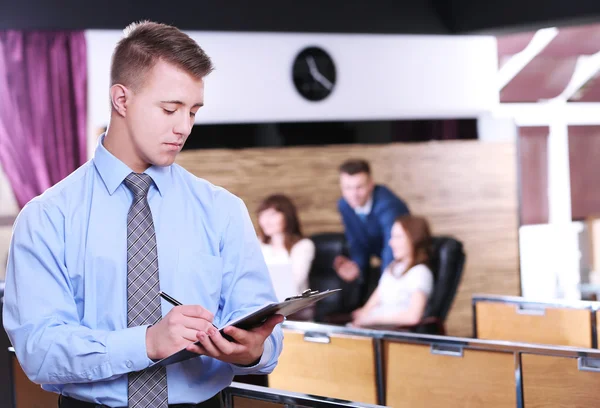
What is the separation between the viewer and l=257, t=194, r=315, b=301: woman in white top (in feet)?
20.3

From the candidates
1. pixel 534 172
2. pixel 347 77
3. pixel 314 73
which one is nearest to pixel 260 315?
pixel 314 73

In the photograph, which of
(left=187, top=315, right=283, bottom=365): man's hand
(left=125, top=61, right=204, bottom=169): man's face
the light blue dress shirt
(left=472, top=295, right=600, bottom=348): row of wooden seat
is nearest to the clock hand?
(left=472, top=295, right=600, bottom=348): row of wooden seat

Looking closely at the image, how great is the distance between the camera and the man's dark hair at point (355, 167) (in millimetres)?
6512

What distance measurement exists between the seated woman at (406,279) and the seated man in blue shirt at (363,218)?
1.16 ft

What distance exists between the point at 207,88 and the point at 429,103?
1916mm

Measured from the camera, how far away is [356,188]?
652 cm

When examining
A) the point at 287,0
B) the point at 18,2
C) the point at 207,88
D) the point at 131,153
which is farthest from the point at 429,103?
the point at 131,153

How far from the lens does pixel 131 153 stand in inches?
70.8

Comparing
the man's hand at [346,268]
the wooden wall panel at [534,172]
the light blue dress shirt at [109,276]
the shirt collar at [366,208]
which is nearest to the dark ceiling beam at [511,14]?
the wooden wall panel at [534,172]

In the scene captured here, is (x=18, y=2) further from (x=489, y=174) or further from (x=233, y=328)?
(x=233, y=328)

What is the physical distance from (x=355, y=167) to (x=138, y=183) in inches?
189

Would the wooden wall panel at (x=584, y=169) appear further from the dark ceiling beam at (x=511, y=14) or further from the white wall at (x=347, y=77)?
the dark ceiling beam at (x=511, y=14)


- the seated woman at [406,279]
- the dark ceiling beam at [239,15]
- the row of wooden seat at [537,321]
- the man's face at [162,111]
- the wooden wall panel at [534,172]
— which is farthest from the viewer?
the wooden wall panel at [534,172]

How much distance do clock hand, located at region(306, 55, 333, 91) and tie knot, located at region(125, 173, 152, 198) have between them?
489 cm
